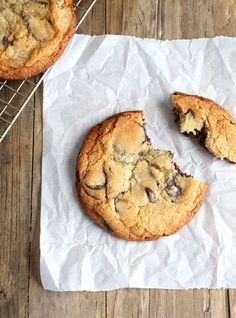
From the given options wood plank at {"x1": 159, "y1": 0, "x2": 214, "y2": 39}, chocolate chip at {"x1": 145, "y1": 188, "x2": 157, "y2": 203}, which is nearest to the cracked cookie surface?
chocolate chip at {"x1": 145, "y1": 188, "x2": 157, "y2": 203}

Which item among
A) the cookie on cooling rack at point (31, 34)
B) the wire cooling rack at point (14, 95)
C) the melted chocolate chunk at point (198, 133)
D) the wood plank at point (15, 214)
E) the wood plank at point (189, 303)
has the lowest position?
the wood plank at point (189, 303)

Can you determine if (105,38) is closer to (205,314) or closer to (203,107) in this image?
(203,107)

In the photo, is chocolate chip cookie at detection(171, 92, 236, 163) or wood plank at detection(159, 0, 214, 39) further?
wood plank at detection(159, 0, 214, 39)

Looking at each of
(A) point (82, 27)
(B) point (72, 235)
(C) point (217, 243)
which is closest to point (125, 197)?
(B) point (72, 235)

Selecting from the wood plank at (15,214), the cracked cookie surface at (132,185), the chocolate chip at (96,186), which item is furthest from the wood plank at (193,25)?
the wood plank at (15,214)

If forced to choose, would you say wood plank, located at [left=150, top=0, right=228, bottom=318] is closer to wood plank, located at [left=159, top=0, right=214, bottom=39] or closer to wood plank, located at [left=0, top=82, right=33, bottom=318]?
wood plank, located at [left=159, top=0, right=214, bottom=39]

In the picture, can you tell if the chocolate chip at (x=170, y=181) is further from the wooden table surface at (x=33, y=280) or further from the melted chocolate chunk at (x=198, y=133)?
the wooden table surface at (x=33, y=280)
